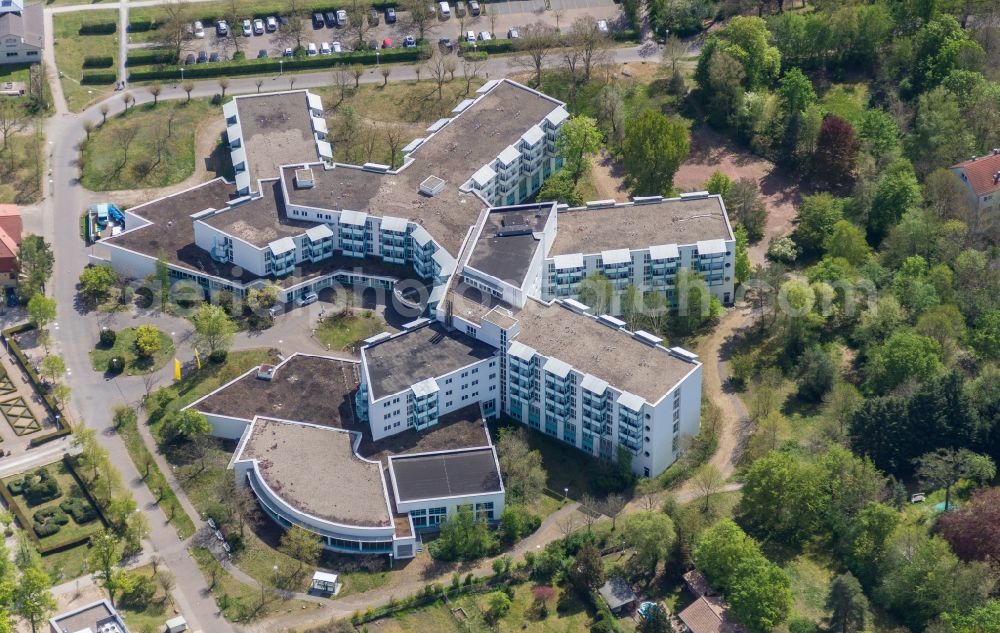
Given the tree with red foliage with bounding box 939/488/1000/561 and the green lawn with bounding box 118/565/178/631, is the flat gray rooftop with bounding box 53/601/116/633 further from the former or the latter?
the tree with red foliage with bounding box 939/488/1000/561

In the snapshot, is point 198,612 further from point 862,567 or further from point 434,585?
point 862,567

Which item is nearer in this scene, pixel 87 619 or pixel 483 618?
pixel 87 619

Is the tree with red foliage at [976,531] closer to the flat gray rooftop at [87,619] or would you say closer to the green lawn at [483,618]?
the green lawn at [483,618]

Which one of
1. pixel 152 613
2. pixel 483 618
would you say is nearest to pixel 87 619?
pixel 152 613

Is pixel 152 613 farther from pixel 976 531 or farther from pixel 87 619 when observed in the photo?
pixel 976 531

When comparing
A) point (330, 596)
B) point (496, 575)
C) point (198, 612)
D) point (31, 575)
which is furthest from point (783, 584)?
point (31, 575)

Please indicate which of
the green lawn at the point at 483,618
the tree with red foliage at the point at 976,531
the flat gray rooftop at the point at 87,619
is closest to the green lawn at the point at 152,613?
the flat gray rooftop at the point at 87,619
